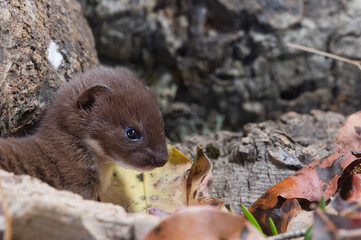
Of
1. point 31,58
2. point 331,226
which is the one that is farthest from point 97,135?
point 331,226

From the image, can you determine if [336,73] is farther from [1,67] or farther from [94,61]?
[1,67]

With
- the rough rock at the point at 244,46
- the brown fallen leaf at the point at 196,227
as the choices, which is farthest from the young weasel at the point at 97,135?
the rough rock at the point at 244,46

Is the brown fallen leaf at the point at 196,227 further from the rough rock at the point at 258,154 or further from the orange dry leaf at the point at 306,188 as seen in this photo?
the rough rock at the point at 258,154

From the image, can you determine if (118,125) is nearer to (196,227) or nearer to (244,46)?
(196,227)

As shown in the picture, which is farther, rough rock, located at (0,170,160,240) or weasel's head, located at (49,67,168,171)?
weasel's head, located at (49,67,168,171)

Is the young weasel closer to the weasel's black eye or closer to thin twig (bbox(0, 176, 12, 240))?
the weasel's black eye

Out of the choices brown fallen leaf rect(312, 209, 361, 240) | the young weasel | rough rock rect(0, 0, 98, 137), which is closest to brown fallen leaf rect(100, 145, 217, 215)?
the young weasel
